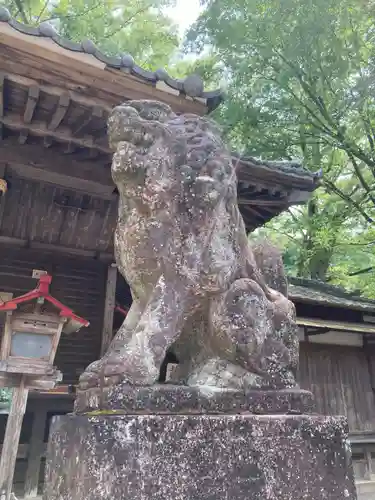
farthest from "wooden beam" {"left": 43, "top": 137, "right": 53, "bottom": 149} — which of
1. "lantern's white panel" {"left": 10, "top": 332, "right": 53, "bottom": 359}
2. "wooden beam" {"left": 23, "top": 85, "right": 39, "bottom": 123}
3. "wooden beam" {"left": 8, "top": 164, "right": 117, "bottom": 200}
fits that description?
"lantern's white panel" {"left": 10, "top": 332, "right": 53, "bottom": 359}

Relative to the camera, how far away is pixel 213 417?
5.28ft

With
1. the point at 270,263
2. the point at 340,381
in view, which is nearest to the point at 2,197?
the point at 270,263

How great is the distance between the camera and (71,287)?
5805 mm

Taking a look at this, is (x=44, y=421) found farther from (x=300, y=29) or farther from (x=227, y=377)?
(x=300, y=29)

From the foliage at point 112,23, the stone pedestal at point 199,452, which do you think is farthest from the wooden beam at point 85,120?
the foliage at point 112,23

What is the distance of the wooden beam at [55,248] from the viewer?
→ 17.1ft

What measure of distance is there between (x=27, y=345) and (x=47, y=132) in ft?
6.58

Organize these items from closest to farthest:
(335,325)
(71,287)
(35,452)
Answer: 1. (35,452)
2. (71,287)
3. (335,325)

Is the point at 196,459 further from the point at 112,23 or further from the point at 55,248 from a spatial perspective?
the point at 112,23

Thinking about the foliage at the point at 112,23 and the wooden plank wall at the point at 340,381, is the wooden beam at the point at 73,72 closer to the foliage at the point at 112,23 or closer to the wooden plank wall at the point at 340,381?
the wooden plank wall at the point at 340,381

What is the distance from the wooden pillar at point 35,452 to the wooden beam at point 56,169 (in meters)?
2.71

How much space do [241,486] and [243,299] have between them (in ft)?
2.44

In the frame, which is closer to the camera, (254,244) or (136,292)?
(136,292)

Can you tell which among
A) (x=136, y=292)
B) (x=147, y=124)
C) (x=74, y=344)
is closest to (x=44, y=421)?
(x=74, y=344)
